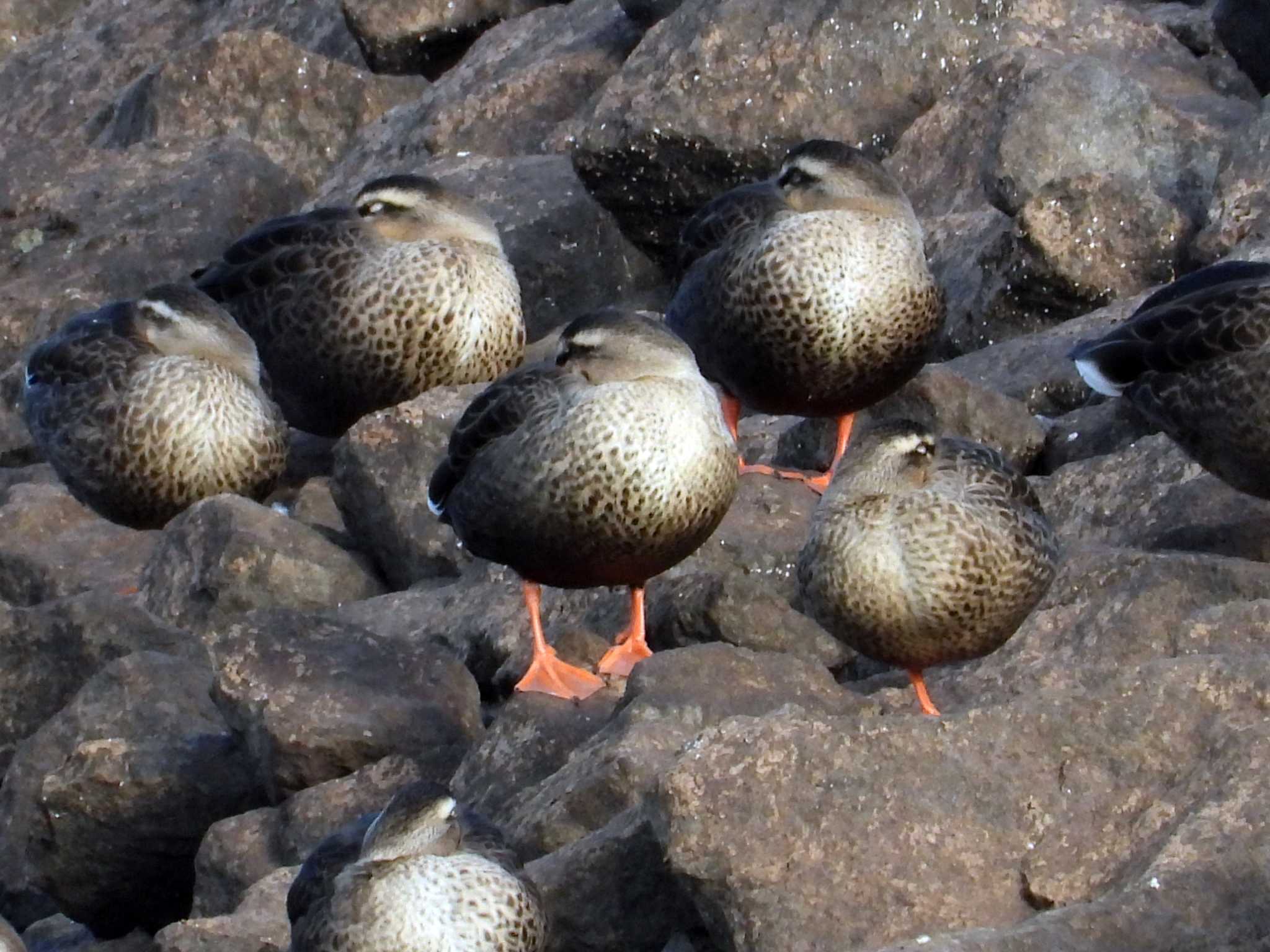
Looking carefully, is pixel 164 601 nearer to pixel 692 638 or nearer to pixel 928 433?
pixel 692 638

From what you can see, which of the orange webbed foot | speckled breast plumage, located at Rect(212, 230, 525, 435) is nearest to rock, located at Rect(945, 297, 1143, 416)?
speckled breast plumage, located at Rect(212, 230, 525, 435)

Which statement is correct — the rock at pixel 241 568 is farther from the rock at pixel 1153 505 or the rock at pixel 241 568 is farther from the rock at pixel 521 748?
the rock at pixel 1153 505

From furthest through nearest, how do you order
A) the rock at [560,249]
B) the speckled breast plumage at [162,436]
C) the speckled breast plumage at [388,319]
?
the rock at [560,249], the speckled breast plumage at [388,319], the speckled breast plumage at [162,436]

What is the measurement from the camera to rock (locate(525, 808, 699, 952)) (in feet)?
17.7

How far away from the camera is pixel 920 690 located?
22.1 ft

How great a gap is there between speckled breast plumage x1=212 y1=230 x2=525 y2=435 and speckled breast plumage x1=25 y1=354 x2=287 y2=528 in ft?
1.23

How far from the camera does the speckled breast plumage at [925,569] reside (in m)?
6.56

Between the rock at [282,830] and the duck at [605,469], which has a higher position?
the duck at [605,469]

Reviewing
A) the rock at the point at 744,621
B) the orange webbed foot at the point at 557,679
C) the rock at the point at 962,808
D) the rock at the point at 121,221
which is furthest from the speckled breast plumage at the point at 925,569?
the rock at the point at 121,221

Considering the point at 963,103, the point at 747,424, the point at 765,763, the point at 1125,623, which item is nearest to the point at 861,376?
the point at 747,424

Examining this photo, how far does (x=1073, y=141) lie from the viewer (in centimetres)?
1069

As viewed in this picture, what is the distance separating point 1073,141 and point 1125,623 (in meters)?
4.43

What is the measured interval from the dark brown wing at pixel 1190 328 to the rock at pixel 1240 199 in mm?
1550

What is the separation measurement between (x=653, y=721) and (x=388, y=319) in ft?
14.4
